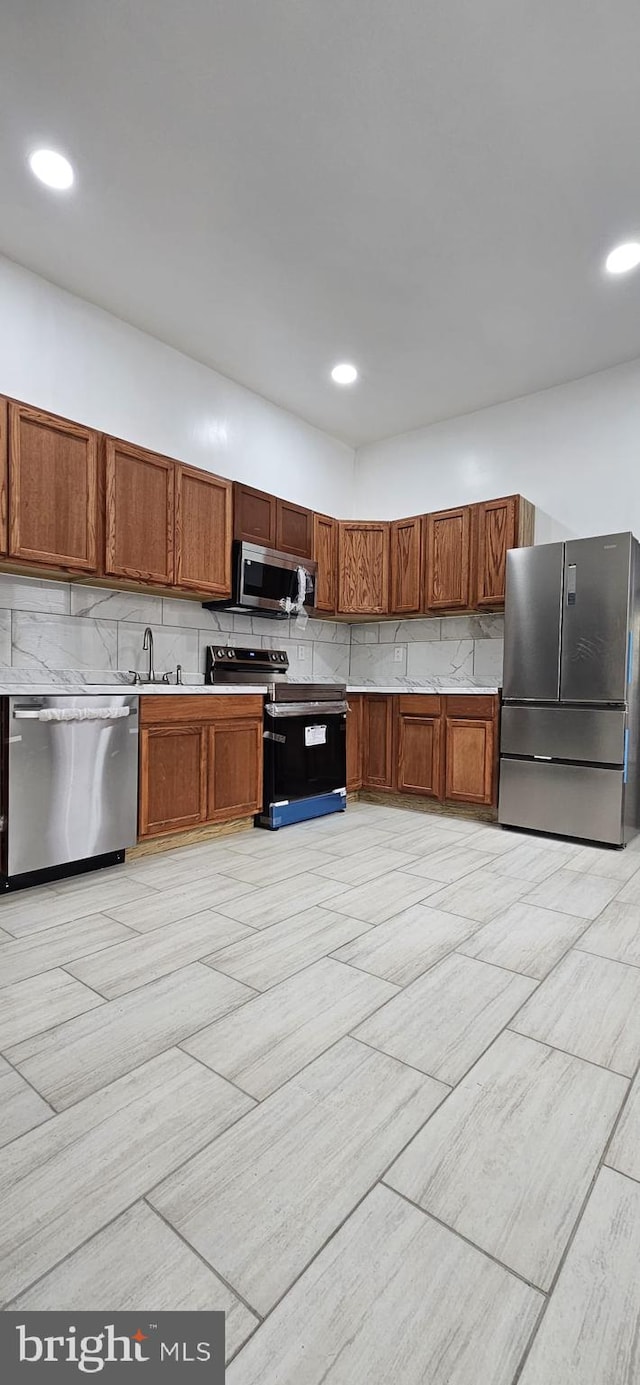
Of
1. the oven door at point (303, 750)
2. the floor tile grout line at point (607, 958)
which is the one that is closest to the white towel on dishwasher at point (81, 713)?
the oven door at point (303, 750)

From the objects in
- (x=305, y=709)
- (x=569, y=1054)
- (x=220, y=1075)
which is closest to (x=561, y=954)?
(x=569, y=1054)

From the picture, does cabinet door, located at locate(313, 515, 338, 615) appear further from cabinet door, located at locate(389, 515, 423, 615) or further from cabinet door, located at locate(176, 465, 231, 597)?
cabinet door, located at locate(176, 465, 231, 597)

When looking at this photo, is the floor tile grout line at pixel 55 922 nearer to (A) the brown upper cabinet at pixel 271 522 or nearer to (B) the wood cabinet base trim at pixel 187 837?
(B) the wood cabinet base trim at pixel 187 837

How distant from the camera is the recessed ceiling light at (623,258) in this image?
2.88 metres

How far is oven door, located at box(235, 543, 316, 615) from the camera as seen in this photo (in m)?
3.96

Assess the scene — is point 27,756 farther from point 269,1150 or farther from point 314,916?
point 269,1150

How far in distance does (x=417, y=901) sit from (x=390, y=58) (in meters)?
3.07

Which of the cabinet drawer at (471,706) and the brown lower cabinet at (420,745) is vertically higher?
the cabinet drawer at (471,706)

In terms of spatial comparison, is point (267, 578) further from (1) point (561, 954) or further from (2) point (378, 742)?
(1) point (561, 954)

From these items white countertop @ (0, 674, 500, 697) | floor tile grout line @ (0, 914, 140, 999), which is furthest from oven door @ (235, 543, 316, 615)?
floor tile grout line @ (0, 914, 140, 999)

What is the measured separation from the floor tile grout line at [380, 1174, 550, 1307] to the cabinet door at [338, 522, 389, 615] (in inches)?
162

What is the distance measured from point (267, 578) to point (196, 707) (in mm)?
1216

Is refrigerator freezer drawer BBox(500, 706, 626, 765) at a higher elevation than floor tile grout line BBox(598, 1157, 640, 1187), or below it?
higher

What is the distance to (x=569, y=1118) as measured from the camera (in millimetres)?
1299
